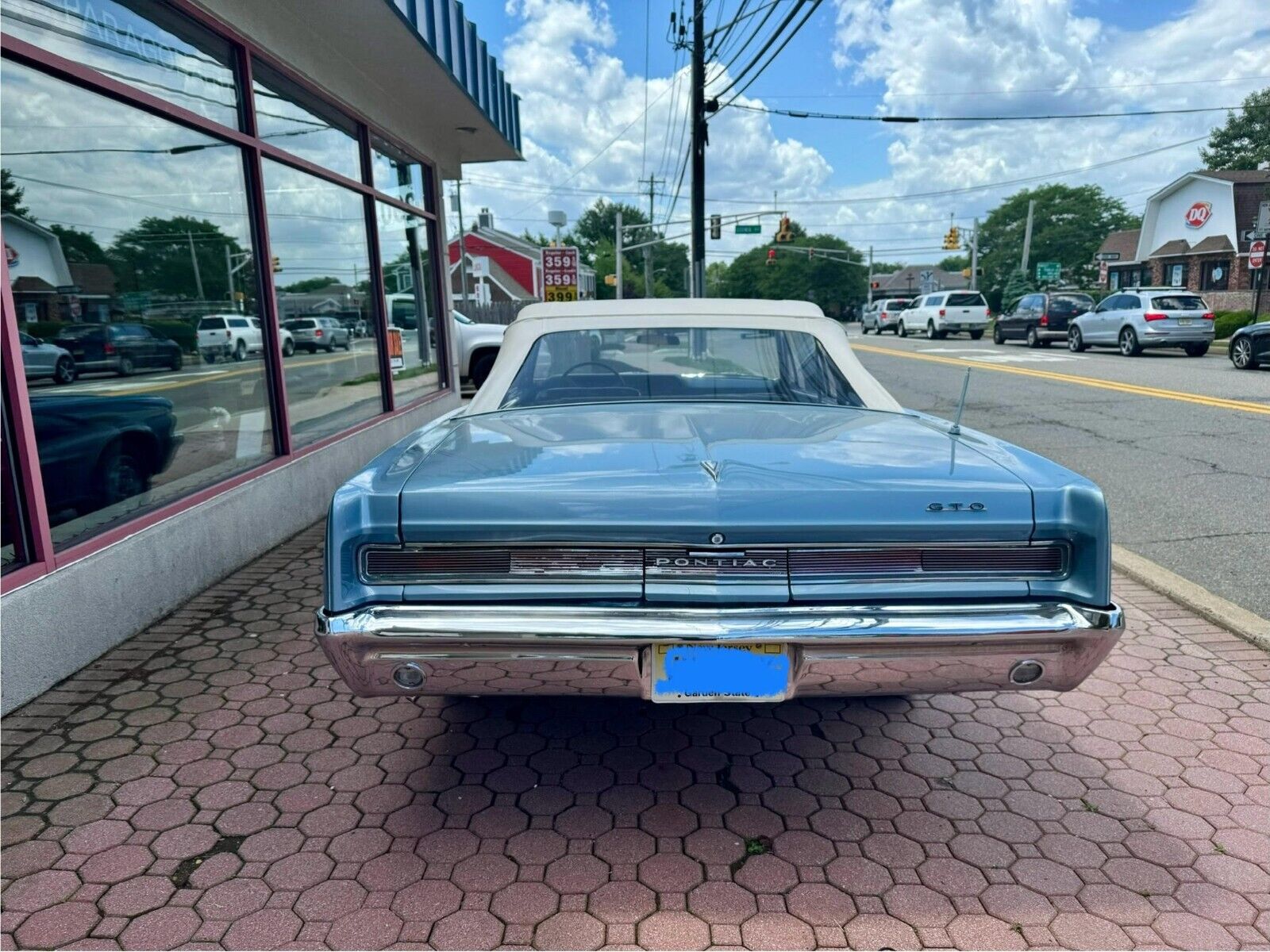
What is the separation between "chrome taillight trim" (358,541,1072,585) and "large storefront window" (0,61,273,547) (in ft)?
8.39

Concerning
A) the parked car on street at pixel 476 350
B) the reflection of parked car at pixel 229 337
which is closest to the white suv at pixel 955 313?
the parked car on street at pixel 476 350

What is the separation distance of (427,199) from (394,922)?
379 inches

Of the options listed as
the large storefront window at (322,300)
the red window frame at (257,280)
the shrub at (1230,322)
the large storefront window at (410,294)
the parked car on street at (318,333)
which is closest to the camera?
the red window frame at (257,280)

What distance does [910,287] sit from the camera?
10006 cm

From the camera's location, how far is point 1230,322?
25.5 meters

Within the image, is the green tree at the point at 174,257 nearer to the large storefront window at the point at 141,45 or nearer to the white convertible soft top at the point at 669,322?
the large storefront window at the point at 141,45

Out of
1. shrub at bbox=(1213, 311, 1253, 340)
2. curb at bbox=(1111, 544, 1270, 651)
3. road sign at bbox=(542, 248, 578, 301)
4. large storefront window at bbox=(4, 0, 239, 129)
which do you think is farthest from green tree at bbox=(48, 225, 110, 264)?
shrub at bbox=(1213, 311, 1253, 340)

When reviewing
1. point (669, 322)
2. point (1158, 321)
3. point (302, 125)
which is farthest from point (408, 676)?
point (1158, 321)

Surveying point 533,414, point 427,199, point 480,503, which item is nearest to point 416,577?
point 480,503

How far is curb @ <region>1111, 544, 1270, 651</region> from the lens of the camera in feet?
12.9

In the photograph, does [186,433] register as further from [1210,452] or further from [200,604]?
[1210,452]

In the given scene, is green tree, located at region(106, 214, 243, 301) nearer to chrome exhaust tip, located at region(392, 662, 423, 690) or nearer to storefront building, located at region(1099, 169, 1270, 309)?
chrome exhaust tip, located at region(392, 662, 423, 690)

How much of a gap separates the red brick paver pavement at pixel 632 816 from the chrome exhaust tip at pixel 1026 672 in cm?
56

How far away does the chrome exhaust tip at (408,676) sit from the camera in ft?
7.32
